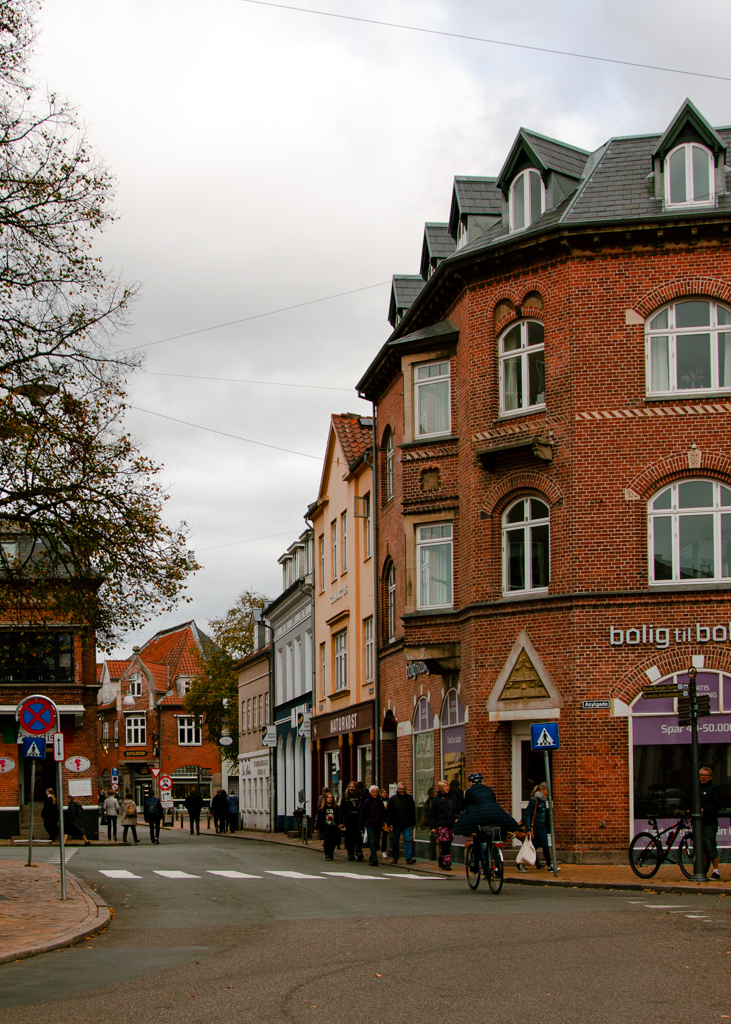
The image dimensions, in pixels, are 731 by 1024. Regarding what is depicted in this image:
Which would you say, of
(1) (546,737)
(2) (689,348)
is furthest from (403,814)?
(2) (689,348)

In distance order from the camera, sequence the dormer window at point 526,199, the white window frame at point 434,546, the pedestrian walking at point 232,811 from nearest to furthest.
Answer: the dormer window at point 526,199 < the white window frame at point 434,546 < the pedestrian walking at point 232,811

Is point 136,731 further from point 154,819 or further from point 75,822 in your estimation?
point 75,822

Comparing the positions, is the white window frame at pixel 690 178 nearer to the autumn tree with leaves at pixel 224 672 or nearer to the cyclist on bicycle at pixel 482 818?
the cyclist on bicycle at pixel 482 818

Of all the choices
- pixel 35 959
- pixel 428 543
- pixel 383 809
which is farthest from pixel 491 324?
pixel 35 959

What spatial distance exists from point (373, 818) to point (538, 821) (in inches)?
190

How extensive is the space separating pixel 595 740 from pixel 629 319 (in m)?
7.62

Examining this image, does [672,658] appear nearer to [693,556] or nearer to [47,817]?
[693,556]

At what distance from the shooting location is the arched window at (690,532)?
2416cm

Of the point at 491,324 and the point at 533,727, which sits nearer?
the point at 533,727

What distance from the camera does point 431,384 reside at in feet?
94.4

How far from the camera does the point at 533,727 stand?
73.2 ft

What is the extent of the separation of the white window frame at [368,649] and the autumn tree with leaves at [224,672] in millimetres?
37768

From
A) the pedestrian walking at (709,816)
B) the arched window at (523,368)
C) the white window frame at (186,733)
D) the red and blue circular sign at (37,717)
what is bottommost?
the white window frame at (186,733)

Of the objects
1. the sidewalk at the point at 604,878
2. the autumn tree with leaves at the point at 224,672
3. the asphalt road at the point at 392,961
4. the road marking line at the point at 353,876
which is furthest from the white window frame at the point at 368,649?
A: the autumn tree with leaves at the point at 224,672
